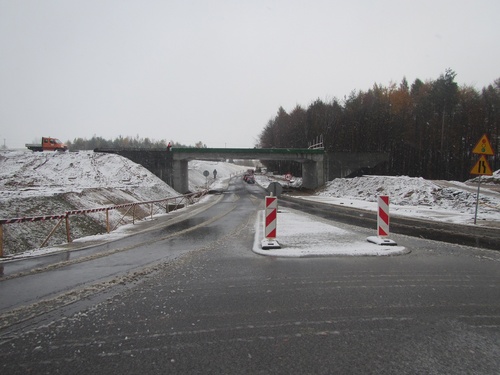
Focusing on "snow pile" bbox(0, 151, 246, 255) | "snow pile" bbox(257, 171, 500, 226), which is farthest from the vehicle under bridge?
"snow pile" bbox(257, 171, 500, 226)

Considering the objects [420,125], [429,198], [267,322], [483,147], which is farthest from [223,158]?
[420,125]

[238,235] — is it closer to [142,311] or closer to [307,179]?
[142,311]

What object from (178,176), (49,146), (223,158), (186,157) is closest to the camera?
(178,176)

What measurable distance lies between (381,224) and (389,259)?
5.86 ft

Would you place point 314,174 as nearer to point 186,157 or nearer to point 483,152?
point 186,157

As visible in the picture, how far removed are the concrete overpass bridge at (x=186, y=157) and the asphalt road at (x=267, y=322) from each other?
32.8m

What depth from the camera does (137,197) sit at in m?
24.4

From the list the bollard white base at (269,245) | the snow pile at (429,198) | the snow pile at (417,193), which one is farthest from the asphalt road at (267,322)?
the snow pile at (417,193)

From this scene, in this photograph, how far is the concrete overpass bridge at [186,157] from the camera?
37.5 meters

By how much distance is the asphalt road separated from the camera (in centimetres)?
257

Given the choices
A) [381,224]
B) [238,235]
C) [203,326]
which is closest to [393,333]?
[203,326]

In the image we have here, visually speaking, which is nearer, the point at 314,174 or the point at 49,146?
the point at 49,146

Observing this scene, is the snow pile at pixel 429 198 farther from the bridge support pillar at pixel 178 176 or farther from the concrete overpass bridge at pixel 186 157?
the bridge support pillar at pixel 178 176

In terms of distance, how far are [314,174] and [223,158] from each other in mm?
14071
